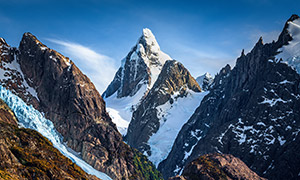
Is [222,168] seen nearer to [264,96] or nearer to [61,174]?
[61,174]

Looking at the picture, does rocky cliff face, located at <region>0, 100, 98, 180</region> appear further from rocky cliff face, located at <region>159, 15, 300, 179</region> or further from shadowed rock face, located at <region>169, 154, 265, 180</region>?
rocky cliff face, located at <region>159, 15, 300, 179</region>

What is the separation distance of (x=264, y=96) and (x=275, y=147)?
29743 millimetres

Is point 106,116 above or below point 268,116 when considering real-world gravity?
above

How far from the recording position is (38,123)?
437 ft

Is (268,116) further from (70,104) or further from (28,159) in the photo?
(28,159)

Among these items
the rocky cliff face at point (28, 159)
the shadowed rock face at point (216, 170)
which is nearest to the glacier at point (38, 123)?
the rocky cliff face at point (28, 159)

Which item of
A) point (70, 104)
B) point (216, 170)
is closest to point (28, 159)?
point (216, 170)

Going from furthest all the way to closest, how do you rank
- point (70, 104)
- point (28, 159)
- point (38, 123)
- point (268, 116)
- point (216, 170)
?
point (268, 116) < point (70, 104) < point (38, 123) < point (216, 170) < point (28, 159)

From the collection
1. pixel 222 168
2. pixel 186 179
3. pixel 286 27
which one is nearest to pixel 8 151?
pixel 186 179

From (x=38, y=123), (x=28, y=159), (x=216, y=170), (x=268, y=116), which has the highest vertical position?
(x=268, y=116)

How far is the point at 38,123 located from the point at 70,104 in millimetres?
20230

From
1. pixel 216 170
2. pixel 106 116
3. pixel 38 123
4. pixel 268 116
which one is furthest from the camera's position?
pixel 106 116

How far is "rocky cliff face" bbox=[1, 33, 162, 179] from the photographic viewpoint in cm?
14288

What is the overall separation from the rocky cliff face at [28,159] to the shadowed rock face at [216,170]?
31.5m
